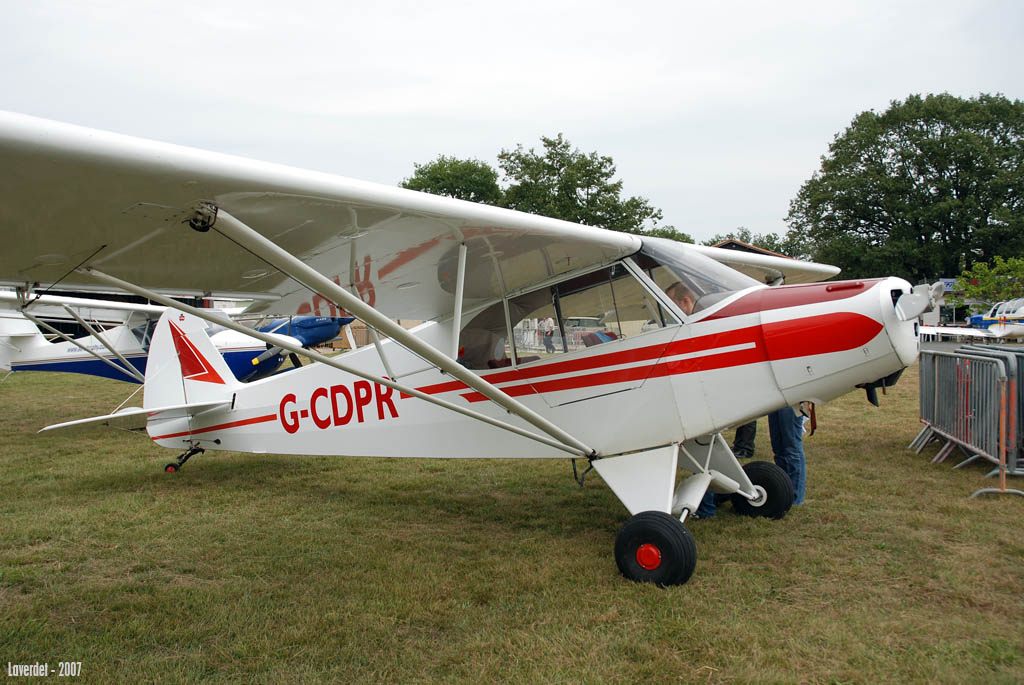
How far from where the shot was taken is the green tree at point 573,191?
34.9 m

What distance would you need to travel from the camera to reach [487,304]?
15.9 feet

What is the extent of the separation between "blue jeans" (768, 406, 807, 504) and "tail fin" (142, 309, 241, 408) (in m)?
5.28

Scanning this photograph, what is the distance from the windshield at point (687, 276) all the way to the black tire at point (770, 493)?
1.67 meters

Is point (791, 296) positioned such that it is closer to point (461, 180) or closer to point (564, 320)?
point (564, 320)

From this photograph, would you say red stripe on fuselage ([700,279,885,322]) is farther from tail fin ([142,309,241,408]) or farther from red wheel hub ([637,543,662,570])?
tail fin ([142,309,241,408])

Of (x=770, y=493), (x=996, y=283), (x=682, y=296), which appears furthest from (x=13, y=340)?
(x=996, y=283)

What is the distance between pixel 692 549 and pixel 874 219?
4853 centimetres

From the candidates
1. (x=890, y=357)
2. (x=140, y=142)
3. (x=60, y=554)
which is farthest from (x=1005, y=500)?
(x=60, y=554)

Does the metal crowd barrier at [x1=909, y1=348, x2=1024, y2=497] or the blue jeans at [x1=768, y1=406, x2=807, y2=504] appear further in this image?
the metal crowd barrier at [x1=909, y1=348, x2=1024, y2=497]

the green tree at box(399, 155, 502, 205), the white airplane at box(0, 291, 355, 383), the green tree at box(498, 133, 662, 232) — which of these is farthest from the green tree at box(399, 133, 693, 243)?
the white airplane at box(0, 291, 355, 383)

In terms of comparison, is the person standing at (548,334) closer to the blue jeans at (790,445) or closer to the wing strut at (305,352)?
the wing strut at (305,352)

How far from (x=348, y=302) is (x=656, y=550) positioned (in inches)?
86.8

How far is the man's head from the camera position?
4.10 meters
